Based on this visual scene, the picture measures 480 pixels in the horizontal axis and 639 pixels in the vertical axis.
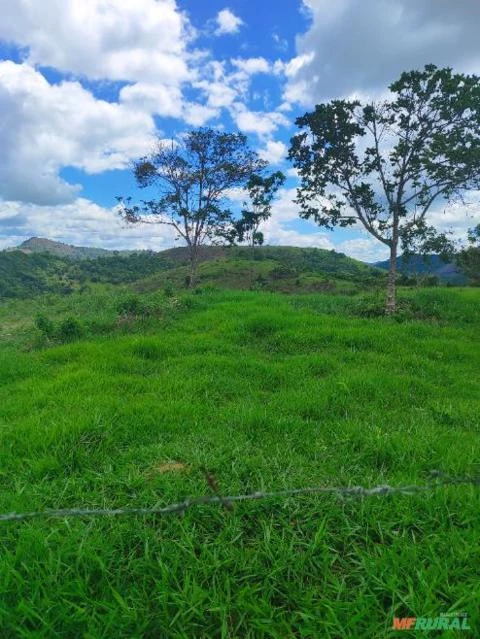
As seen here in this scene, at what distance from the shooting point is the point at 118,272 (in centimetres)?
10706

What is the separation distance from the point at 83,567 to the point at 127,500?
2.59ft

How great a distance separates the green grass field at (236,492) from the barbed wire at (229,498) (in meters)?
0.09

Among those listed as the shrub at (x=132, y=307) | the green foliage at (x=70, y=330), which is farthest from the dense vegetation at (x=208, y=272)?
the green foliage at (x=70, y=330)

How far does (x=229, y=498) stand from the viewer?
8.55ft

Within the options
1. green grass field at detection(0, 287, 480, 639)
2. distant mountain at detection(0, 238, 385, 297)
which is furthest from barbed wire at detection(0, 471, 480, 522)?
distant mountain at detection(0, 238, 385, 297)

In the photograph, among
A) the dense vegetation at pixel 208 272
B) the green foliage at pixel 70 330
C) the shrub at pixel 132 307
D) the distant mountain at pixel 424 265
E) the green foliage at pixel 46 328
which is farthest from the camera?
the dense vegetation at pixel 208 272

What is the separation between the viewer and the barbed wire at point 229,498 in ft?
8.55

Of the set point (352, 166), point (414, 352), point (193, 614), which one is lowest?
point (193, 614)

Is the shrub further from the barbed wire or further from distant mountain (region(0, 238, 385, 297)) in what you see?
distant mountain (region(0, 238, 385, 297))

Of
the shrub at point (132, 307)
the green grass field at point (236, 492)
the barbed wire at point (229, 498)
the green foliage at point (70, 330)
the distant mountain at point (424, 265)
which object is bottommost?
the green grass field at point (236, 492)

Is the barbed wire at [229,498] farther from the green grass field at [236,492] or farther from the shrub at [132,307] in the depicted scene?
the shrub at [132,307]

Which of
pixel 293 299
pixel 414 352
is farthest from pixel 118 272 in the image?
pixel 414 352

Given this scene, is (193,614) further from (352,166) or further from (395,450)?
(352,166)

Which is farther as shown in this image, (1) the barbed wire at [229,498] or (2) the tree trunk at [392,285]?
(2) the tree trunk at [392,285]
